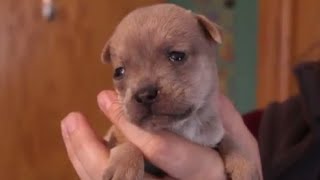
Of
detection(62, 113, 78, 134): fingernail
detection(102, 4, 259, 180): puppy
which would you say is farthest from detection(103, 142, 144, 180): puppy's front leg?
detection(62, 113, 78, 134): fingernail

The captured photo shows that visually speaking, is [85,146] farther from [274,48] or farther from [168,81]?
[274,48]

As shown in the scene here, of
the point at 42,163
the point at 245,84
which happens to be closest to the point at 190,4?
the point at 245,84

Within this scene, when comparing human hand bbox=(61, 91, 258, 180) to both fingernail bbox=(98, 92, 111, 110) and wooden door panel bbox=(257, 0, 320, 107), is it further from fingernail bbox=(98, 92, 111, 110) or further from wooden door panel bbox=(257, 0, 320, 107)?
wooden door panel bbox=(257, 0, 320, 107)

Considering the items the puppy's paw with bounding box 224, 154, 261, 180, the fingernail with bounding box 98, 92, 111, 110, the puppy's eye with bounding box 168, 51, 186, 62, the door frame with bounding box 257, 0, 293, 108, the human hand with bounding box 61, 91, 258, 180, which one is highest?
the puppy's eye with bounding box 168, 51, 186, 62

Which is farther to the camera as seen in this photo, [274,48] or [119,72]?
[274,48]

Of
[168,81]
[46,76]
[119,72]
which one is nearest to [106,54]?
[119,72]
